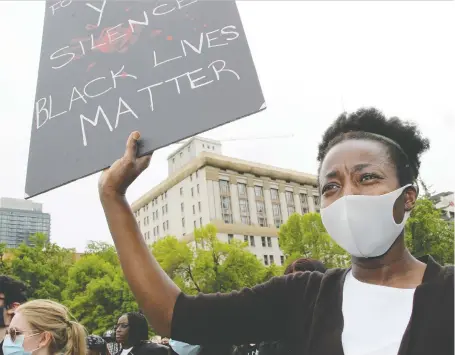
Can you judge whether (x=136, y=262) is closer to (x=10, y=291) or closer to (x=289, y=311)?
(x=289, y=311)

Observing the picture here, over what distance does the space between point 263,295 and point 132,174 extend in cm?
59

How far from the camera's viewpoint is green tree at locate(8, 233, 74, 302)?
91.7 ft

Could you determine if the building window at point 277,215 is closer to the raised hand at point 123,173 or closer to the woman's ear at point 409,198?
the raised hand at point 123,173

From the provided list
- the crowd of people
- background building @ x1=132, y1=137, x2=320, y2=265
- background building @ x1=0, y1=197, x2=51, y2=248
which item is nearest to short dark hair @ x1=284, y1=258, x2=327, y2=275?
the crowd of people

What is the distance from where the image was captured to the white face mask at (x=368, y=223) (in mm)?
1248

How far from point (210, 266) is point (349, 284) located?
3079 cm

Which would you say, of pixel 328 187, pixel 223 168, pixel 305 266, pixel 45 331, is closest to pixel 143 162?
pixel 328 187

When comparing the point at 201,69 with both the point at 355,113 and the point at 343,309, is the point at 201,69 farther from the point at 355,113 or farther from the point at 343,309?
the point at 343,309

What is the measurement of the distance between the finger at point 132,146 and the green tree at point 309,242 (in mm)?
31031

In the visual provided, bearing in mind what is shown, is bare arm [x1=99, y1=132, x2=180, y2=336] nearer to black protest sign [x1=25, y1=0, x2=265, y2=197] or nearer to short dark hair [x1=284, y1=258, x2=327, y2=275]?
black protest sign [x1=25, y1=0, x2=265, y2=197]

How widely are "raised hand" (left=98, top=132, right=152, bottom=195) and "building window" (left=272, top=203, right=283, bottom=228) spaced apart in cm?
5792

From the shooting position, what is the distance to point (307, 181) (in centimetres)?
6569

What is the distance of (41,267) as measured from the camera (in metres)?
28.7

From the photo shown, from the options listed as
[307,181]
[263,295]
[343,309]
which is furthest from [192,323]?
[307,181]
